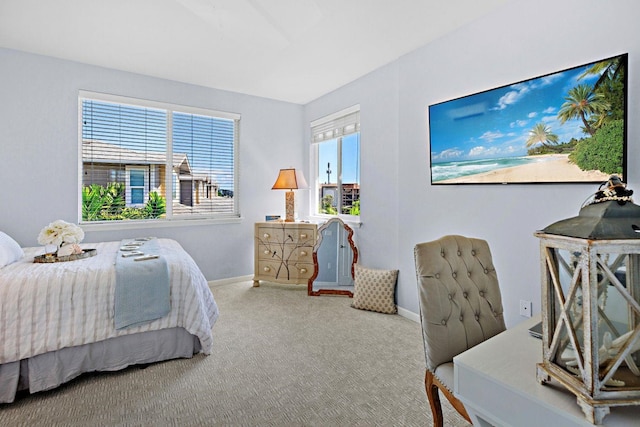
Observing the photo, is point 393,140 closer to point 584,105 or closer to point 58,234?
point 584,105

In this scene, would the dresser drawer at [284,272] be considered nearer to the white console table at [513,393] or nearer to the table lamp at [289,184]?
the table lamp at [289,184]

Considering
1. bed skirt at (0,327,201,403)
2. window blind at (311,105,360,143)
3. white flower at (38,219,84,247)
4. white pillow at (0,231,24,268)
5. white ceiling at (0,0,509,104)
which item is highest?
white ceiling at (0,0,509,104)

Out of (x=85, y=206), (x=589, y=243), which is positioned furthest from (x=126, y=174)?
(x=589, y=243)

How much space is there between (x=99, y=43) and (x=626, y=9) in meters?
3.96

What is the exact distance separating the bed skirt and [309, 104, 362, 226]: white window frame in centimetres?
233

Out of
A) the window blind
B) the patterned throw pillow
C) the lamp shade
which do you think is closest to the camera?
the patterned throw pillow

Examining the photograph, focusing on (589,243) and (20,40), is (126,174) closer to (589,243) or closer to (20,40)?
(20,40)

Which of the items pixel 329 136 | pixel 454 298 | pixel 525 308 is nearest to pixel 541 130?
pixel 525 308

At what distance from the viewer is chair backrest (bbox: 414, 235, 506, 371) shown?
1.40m

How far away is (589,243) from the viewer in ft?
2.32

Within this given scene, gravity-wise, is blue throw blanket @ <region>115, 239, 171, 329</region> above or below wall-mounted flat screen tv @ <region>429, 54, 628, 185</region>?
below

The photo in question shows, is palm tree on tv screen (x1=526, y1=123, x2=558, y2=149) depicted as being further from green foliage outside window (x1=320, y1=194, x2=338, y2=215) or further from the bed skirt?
the bed skirt

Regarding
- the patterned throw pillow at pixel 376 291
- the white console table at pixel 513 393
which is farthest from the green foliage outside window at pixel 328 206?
the white console table at pixel 513 393

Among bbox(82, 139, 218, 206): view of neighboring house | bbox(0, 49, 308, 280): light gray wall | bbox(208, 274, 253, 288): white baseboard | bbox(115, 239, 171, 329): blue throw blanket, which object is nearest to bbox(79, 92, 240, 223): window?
bbox(82, 139, 218, 206): view of neighboring house
